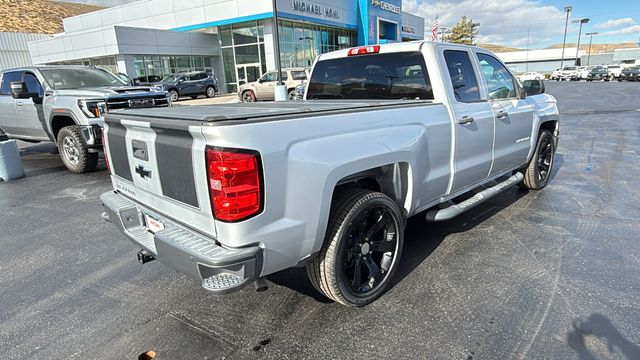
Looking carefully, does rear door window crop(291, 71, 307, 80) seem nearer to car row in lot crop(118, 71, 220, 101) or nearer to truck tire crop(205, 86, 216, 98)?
car row in lot crop(118, 71, 220, 101)

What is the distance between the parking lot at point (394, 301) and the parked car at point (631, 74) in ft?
139

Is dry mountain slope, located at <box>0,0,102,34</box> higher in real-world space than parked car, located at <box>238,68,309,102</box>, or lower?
higher

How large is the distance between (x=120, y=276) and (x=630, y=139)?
35.2 ft

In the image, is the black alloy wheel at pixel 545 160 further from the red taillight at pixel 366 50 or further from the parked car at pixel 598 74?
the parked car at pixel 598 74

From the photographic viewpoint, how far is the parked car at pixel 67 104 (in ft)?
22.9

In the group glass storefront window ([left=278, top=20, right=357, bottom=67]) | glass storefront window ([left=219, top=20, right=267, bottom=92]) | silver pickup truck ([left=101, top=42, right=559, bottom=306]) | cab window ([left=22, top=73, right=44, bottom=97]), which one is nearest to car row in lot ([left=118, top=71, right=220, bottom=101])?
glass storefront window ([left=219, top=20, right=267, bottom=92])

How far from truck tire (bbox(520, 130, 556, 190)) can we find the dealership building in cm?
2583

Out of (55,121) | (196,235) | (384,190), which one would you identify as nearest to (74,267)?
(196,235)

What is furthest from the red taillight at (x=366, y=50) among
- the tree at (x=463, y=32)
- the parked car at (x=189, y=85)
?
the tree at (x=463, y=32)

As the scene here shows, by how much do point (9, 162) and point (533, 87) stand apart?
883cm

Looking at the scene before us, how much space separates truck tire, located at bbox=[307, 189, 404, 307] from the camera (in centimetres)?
267

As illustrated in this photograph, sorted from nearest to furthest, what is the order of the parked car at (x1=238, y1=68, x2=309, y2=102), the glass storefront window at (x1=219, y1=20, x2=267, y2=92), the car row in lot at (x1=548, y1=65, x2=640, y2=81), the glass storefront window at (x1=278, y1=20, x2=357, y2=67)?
the parked car at (x1=238, y1=68, x2=309, y2=102) < the glass storefront window at (x1=219, y1=20, x2=267, y2=92) < the glass storefront window at (x1=278, y1=20, x2=357, y2=67) < the car row in lot at (x1=548, y1=65, x2=640, y2=81)

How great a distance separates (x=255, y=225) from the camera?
7.21 ft

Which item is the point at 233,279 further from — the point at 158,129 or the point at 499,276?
the point at 499,276
